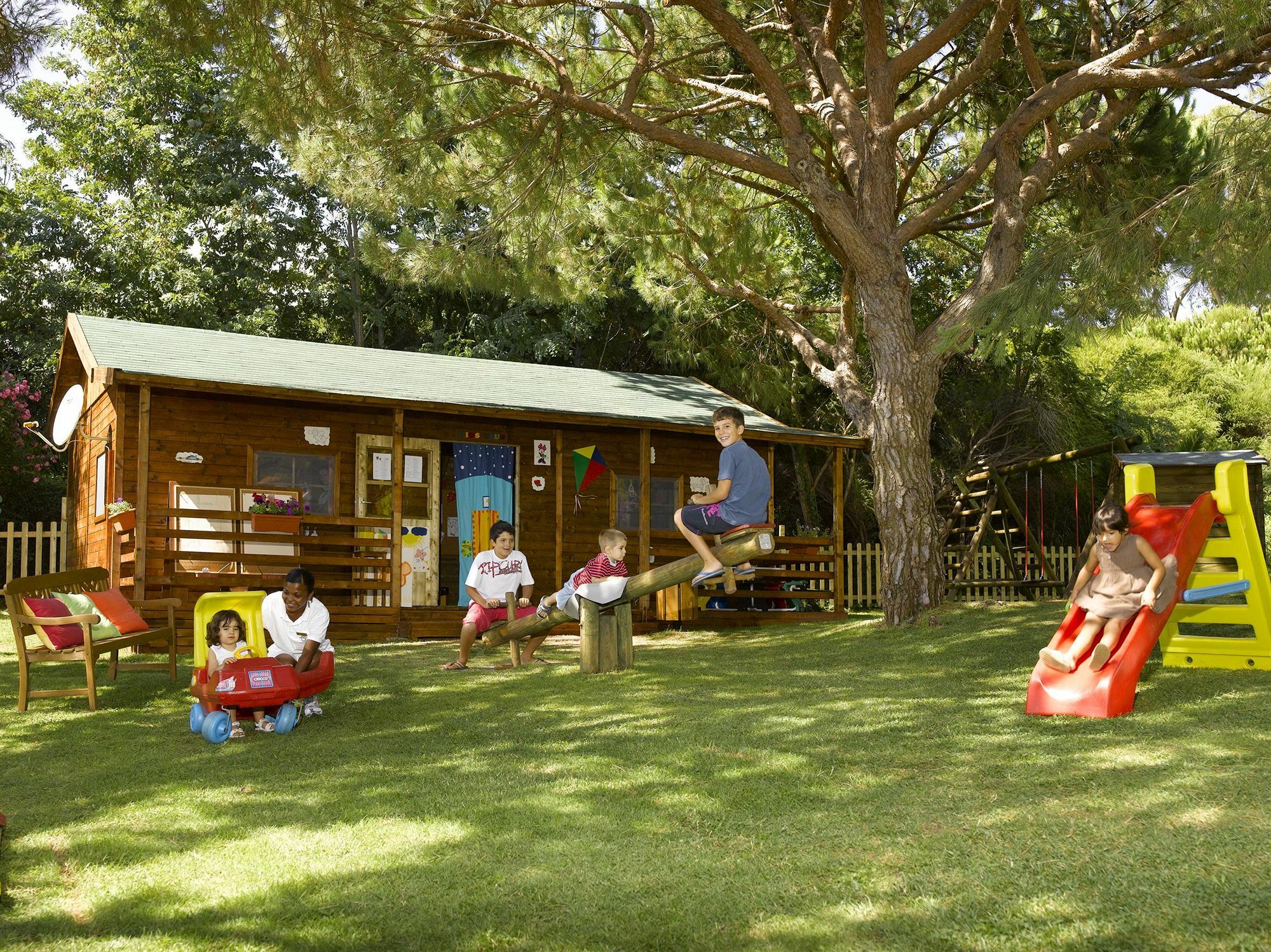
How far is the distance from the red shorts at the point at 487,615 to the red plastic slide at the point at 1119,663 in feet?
15.2

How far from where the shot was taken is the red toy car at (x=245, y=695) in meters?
6.59

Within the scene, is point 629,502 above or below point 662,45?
below

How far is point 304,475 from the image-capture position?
1423cm

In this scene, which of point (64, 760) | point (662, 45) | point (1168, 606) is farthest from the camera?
point (662, 45)

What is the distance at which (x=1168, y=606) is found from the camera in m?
6.88

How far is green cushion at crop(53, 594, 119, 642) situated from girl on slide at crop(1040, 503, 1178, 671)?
22.3ft

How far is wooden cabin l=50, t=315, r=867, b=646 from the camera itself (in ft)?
42.2

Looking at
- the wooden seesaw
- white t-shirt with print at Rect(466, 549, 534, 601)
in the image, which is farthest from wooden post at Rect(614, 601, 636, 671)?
white t-shirt with print at Rect(466, 549, 534, 601)

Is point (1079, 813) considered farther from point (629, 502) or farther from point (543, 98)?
point (629, 502)

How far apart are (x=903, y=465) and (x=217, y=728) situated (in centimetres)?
812

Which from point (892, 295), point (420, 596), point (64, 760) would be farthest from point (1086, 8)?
point (64, 760)

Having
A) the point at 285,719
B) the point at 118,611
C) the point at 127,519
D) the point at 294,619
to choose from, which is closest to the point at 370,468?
the point at 127,519

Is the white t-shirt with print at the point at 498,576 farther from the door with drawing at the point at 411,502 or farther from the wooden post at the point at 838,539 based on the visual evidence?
the wooden post at the point at 838,539

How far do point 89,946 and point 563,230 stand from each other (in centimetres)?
1260
